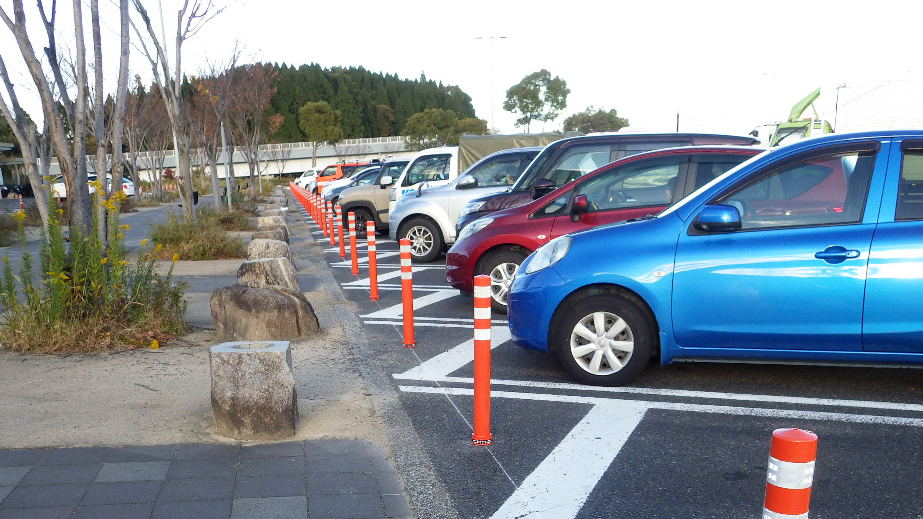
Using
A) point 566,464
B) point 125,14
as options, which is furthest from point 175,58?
point 566,464

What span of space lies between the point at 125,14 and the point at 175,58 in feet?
33.1

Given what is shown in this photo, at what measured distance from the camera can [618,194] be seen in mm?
8117

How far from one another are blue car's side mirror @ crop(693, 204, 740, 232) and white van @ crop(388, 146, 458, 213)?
12660mm

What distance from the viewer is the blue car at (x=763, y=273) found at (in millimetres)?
5328

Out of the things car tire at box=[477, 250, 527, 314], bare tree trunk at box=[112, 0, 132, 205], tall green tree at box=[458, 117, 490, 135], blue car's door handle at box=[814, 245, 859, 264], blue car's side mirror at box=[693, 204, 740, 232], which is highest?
tall green tree at box=[458, 117, 490, 135]

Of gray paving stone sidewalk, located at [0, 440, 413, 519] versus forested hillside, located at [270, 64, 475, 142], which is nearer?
gray paving stone sidewalk, located at [0, 440, 413, 519]

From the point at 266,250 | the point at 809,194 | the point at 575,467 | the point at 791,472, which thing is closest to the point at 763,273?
the point at 809,194

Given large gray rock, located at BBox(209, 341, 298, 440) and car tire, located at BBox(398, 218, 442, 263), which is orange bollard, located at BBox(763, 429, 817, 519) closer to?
large gray rock, located at BBox(209, 341, 298, 440)

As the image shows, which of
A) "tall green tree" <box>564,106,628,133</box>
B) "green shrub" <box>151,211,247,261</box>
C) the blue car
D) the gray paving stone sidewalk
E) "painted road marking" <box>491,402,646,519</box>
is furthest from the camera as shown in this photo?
"tall green tree" <box>564,106,628,133</box>

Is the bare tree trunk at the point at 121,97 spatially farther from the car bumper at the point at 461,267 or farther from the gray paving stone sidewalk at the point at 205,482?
the gray paving stone sidewalk at the point at 205,482

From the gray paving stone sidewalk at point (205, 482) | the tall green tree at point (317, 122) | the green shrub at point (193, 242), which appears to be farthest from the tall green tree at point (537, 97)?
the gray paving stone sidewalk at point (205, 482)

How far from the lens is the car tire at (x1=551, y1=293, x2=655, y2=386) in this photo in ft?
19.1

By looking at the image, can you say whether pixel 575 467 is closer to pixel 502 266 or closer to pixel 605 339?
pixel 605 339

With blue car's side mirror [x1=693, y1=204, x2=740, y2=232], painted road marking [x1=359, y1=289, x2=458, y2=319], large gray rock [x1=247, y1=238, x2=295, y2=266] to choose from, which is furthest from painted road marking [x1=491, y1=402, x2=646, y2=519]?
large gray rock [x1=247, y1=238, x2=295, y2=266]
